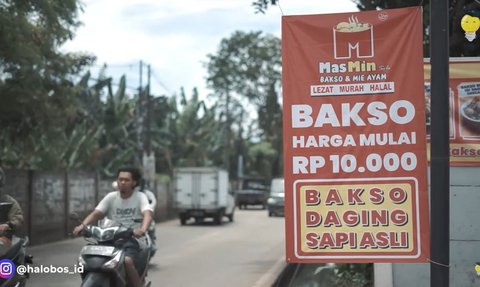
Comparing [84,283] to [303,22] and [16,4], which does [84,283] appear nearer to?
[303,22]

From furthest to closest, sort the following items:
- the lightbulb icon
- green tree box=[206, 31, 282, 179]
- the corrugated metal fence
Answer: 1. green tree box=[206, 31, 282, 179]
2. the corrugated metal fence
3. the lightbulb icon

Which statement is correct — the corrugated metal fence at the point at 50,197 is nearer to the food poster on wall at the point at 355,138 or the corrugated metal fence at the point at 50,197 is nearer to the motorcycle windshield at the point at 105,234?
the motorcycle windshield at the point at 105,234

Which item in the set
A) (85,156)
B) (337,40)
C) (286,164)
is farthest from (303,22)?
(85,156)

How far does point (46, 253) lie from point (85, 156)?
37.8 ft

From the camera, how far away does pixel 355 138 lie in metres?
4.92

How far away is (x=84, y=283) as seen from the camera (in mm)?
5277

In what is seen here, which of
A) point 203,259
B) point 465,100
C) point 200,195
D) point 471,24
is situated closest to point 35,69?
point 203,259

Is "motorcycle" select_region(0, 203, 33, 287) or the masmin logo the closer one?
the masmin logo

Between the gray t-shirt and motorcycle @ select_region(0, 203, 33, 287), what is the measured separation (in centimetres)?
93

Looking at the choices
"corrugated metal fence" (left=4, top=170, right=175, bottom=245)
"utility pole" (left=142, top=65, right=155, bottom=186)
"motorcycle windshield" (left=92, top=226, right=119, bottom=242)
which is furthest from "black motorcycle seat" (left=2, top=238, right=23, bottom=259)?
"utility pole" (left=142, top=65, right=155, bottom=186)

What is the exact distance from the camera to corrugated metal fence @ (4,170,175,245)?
49.4 feet

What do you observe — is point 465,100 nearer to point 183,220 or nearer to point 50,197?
point 50,197

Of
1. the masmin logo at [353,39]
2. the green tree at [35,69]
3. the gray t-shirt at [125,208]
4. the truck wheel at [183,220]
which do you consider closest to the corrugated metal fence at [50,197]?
the green tree at [35,69]

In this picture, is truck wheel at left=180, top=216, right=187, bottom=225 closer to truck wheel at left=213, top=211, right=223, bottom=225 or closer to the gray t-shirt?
truck wheel at left=213, top=211, right=223, bottom=225
